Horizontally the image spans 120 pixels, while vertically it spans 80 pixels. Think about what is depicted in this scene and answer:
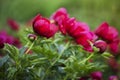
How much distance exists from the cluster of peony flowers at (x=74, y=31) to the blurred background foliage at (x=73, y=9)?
2565 millimetres

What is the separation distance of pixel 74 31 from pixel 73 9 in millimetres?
3464

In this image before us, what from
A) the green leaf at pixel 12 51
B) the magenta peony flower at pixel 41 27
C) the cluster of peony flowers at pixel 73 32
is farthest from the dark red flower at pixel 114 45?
the green leaf at pixel 12 51

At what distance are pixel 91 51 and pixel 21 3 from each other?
412 centimetres

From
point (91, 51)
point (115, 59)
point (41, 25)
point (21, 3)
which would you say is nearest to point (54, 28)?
point (41, 25)

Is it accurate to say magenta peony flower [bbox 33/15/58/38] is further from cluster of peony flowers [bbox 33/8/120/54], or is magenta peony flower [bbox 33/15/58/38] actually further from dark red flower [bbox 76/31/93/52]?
dark red flower [bbox 76/31/93/52]

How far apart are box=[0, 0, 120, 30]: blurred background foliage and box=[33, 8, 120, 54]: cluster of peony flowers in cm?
256

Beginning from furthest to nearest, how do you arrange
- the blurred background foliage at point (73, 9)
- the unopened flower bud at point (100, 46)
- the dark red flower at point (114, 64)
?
1. the blurred background foliage at point (73, 9)
2. the dark red flower at point (114, 64)
3. the unopened flower bud at point (100, 46)

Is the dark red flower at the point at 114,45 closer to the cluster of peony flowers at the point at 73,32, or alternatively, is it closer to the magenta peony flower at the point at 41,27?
the cluster of peony flowers at the point at 73,32

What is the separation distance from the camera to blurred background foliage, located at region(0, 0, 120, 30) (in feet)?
14.6

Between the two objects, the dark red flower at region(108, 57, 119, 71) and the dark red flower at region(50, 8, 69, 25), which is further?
the dark red flower at region(108, 57, 119, 71)

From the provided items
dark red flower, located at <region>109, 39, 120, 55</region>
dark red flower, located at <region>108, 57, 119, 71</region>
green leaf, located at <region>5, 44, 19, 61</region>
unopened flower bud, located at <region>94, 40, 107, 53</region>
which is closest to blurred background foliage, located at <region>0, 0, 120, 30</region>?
dark red flower, located at <region>108, 57, 119, 71</region>

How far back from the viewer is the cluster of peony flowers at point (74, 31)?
146 centimetres

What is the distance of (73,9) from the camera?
4992 mm

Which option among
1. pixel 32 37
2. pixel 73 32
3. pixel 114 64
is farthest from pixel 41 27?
pixel 114 64
